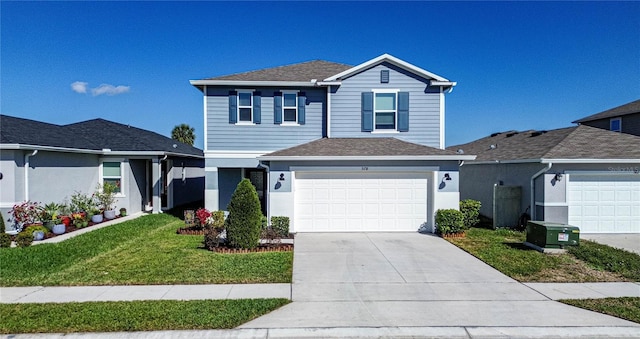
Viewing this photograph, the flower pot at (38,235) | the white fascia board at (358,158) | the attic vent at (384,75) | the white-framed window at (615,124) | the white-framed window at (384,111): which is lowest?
the flower pot at (38,235)

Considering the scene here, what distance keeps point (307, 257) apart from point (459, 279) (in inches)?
145

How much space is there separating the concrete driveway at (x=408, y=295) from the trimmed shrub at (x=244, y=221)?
1.33 meters

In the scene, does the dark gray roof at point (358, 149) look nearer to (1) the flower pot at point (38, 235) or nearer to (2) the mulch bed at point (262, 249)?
(2) the mulch bed at point (262, 249)

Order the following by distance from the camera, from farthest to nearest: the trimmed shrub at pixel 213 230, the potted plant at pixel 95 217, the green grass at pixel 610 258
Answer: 1. the potted plant at pixel 95 217
2. the trimmed shrub at pixel 213 230
3. the green grass at pixel 610 258

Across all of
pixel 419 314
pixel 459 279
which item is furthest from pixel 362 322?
pixel 459 279

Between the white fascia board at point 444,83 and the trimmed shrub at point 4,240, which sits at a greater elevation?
the white fascia board at point 444,83

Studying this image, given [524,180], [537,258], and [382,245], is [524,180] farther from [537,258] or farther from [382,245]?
[382,245]

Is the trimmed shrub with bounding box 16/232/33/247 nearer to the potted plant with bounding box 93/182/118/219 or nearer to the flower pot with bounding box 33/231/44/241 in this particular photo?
the flower pot with bounding box 33/231/44/241

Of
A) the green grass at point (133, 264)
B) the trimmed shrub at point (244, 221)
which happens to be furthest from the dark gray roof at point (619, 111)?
the green grass at point (133, 264)

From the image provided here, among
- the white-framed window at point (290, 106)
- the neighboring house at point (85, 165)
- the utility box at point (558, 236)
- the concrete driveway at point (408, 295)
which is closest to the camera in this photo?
the concrete driveway at point (408, 295)

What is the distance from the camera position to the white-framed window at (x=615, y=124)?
2293 centimetres

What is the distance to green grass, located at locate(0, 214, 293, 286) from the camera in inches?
280

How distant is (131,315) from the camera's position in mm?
5375

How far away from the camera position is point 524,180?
12.9 m
